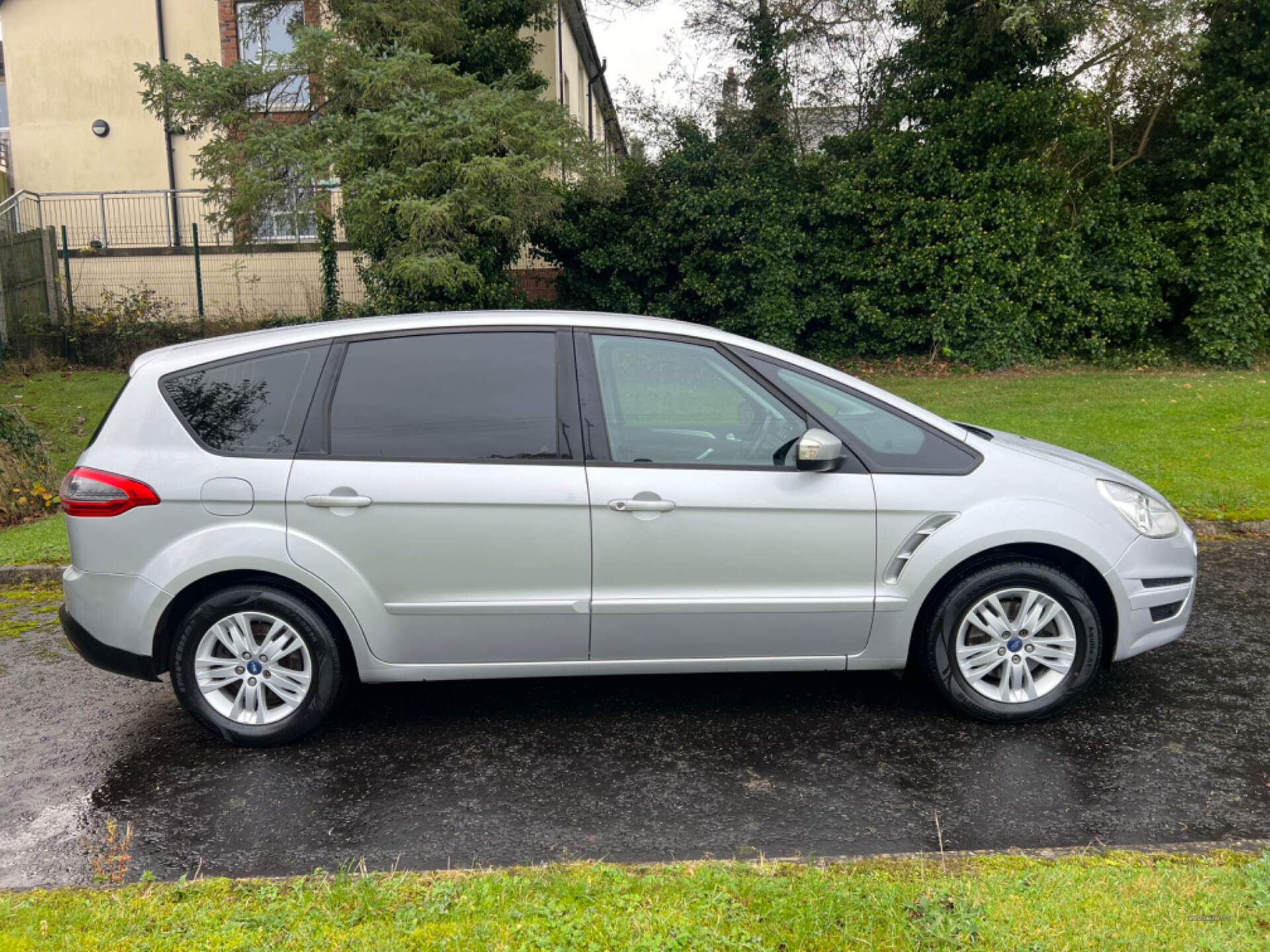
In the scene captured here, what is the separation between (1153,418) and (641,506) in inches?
385

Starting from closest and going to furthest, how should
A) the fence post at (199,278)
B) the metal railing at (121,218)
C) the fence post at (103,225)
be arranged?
the fence post at (199,278) → the metal railing at (121,218) → the fence post at (103,225)

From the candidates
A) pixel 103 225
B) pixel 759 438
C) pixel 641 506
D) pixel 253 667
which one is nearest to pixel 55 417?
pixel 103 225

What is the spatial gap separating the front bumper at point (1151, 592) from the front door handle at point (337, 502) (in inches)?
122

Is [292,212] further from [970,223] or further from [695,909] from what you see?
[695,909]

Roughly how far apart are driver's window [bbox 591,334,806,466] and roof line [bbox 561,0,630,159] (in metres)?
12.9

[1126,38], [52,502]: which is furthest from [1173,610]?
[1126,38]

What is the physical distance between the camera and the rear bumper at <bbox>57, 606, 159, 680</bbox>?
4.11 m

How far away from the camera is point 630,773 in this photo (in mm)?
3936

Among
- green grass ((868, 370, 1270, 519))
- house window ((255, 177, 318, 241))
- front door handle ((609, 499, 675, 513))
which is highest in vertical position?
house window ((255, 177, 318, 241))

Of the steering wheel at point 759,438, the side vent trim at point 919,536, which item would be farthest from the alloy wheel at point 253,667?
the side vent trim at point 919,536

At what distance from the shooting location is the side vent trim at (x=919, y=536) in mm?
4195

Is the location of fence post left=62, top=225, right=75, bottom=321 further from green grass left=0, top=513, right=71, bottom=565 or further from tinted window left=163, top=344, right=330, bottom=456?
tinted window left=163, top=344, right=330, bottom=456

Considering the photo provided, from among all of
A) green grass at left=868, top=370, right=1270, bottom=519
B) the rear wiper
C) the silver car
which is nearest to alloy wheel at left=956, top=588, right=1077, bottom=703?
the silver car

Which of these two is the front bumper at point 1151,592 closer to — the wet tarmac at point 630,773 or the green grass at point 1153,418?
the wet tarmac at point 630,773
